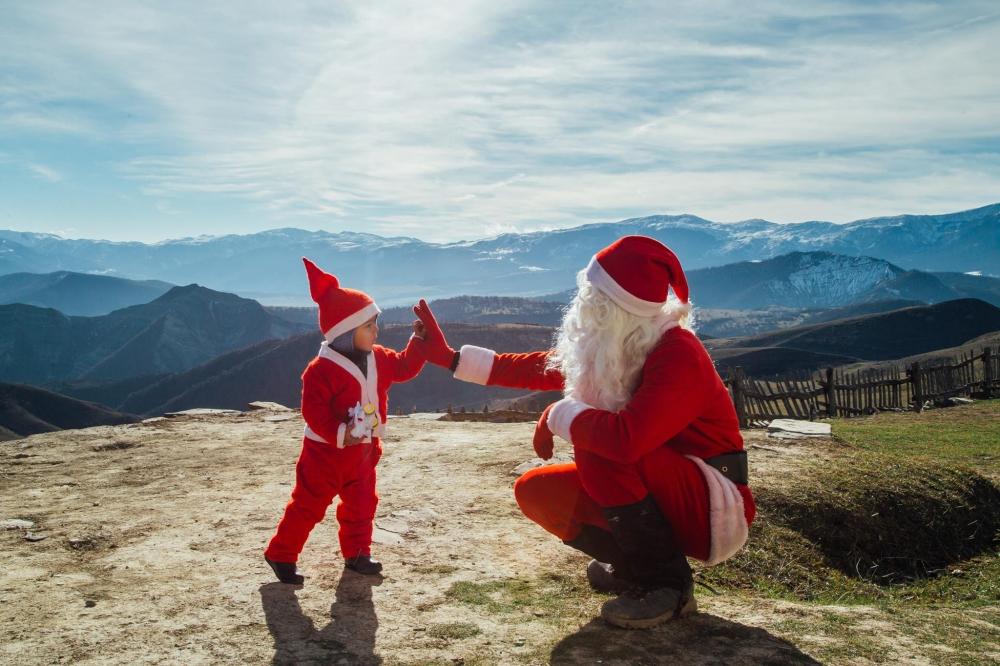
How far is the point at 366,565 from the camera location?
12.3 feet

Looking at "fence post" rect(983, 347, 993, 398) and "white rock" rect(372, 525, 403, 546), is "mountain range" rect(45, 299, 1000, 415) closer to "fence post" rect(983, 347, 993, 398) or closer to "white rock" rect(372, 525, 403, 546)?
"fence post" rect(983, 347, 993, 398)

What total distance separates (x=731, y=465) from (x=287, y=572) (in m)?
2.39

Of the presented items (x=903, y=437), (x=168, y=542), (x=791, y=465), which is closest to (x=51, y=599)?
(x=168, y=542)

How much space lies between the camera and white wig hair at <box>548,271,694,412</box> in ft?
9.52

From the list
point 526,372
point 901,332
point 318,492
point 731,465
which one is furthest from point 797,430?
point 901,332

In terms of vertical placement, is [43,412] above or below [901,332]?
below

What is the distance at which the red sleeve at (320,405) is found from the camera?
3574 millimetres

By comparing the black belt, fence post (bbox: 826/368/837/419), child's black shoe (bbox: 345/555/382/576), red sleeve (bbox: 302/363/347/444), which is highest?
red sleeve (bbox: 302/363/347/444)

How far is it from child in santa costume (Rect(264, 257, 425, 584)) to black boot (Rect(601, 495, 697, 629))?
1.49 m

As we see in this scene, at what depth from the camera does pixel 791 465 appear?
18.2 feet

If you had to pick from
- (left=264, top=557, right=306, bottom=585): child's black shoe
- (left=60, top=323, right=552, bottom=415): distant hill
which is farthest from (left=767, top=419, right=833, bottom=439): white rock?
(left=60, top=323, right=552, bottom=415): distant hill

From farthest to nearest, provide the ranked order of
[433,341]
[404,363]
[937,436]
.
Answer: [937,436] → [404,363] → [433,341]

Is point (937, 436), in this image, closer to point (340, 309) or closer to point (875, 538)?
point (875, 538)

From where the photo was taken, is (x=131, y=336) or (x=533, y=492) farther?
(x=131, y=336)
